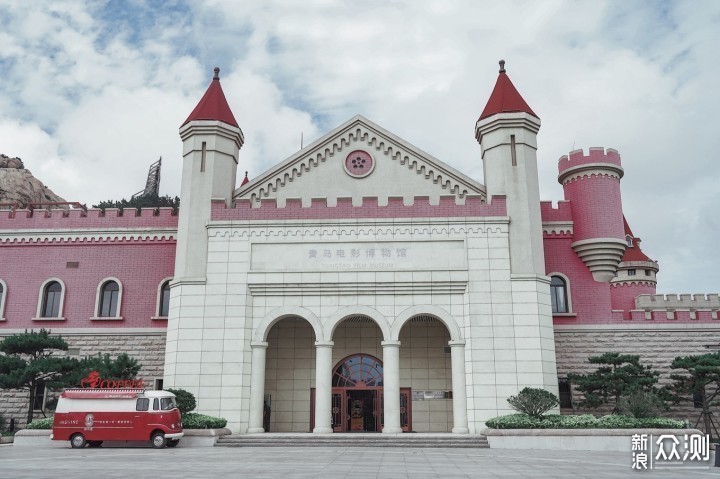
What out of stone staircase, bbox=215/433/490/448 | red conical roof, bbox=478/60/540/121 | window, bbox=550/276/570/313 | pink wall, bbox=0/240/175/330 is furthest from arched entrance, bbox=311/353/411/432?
red conical roof, bbox=478/60/540/121

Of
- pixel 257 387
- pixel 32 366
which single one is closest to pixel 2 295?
pixel 32 366

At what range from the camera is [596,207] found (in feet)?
88.5

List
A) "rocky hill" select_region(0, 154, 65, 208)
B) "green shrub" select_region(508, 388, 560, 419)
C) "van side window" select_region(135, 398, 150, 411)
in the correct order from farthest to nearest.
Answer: "rocky hill" select_region(0, 154, 65, 208)
"green shrub" select_region(508, 388, 560, 419)
"van side window" select_region(135, 398, 150, 411)

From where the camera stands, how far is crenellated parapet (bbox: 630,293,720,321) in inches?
1037

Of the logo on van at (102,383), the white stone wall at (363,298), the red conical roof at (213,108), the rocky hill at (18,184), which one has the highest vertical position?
the rocky hill at (18,184)

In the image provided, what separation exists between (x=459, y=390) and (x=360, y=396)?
4.33 metres

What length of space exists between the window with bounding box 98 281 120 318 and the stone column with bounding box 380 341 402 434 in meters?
12.2

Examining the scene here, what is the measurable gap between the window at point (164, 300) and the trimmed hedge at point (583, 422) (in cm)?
1438

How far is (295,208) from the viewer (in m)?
24.5

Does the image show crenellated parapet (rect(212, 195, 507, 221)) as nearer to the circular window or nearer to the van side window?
the circular window

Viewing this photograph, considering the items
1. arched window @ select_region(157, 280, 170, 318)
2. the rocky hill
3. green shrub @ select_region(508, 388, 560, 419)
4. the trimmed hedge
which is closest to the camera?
the trimmed hedge

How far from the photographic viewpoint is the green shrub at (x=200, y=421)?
2108 centimetres

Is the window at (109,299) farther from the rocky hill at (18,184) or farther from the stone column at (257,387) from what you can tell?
the rocky hill at (18,184)

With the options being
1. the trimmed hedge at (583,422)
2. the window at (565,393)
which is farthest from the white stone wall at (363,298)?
the window at (565,393)
